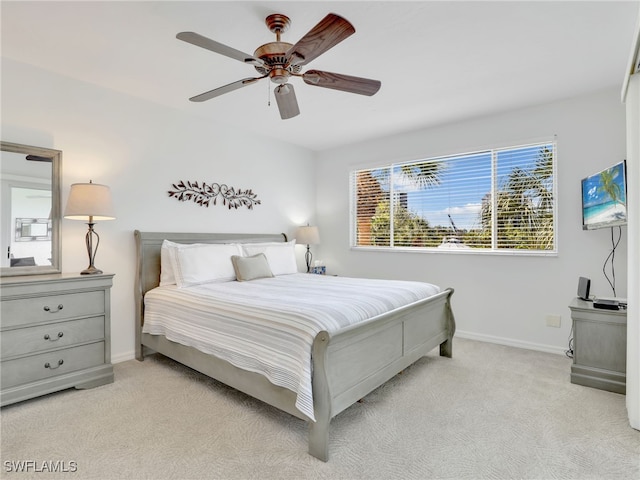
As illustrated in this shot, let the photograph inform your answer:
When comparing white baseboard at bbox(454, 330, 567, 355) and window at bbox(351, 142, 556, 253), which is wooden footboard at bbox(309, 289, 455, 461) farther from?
window at bbox(351, 142, 556, 253)

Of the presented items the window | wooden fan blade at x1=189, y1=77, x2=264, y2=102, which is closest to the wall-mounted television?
the window

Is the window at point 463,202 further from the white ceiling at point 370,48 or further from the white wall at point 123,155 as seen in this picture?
the white wall at point 123,155

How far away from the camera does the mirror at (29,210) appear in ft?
8.94

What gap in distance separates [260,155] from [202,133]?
0.89m

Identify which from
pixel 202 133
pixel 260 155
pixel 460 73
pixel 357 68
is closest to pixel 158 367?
pixel 202 133

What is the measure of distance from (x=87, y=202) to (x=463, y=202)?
387cm

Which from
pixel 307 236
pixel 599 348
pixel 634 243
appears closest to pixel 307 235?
pixel 307 236

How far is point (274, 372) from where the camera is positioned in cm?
200

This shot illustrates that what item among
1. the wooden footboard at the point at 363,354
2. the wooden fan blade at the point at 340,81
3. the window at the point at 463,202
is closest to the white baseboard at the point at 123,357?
the wooden footboard at the point at 363,354

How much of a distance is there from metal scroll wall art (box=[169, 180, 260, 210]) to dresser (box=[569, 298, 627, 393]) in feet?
11.9

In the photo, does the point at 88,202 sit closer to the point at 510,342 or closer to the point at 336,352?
the point at 336,352

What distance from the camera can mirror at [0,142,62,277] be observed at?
272cm

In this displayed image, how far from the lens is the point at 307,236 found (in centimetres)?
492

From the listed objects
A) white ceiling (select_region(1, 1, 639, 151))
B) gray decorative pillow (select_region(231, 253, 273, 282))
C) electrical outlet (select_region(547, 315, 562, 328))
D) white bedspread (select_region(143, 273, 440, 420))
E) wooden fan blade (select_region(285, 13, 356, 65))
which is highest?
white ceiling (select_region(1, 1, 639, 151))
